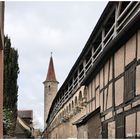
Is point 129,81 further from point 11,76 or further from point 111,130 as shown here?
point 11,76

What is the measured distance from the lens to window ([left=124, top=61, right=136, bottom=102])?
11.4m

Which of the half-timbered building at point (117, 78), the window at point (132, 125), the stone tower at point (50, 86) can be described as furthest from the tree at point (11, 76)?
the stone tower at point (50, 86)

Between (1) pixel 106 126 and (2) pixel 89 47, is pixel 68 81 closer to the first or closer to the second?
(2) pixel 89 47

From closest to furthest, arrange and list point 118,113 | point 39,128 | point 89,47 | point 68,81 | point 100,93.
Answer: point 118,113 → point 100,93 → point 89,47 → point 68,81 → point 39,128

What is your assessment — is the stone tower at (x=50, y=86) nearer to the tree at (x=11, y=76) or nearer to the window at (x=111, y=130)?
the tree at (x=11, y=76)

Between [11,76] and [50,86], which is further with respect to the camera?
[50,86]

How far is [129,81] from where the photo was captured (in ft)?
38.7

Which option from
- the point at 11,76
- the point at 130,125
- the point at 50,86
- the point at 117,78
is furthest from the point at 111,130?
the point at 50,86

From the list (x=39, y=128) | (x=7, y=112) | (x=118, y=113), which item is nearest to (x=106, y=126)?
(x=118, y=113)

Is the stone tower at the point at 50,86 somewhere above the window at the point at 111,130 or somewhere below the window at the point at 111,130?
above

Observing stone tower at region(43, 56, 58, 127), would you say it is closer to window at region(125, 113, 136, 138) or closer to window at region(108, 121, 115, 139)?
window at region(108, 121, 115, 139)

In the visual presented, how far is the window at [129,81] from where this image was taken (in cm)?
1137

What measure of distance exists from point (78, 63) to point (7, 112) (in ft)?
17.0

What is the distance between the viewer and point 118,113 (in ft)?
42.8
